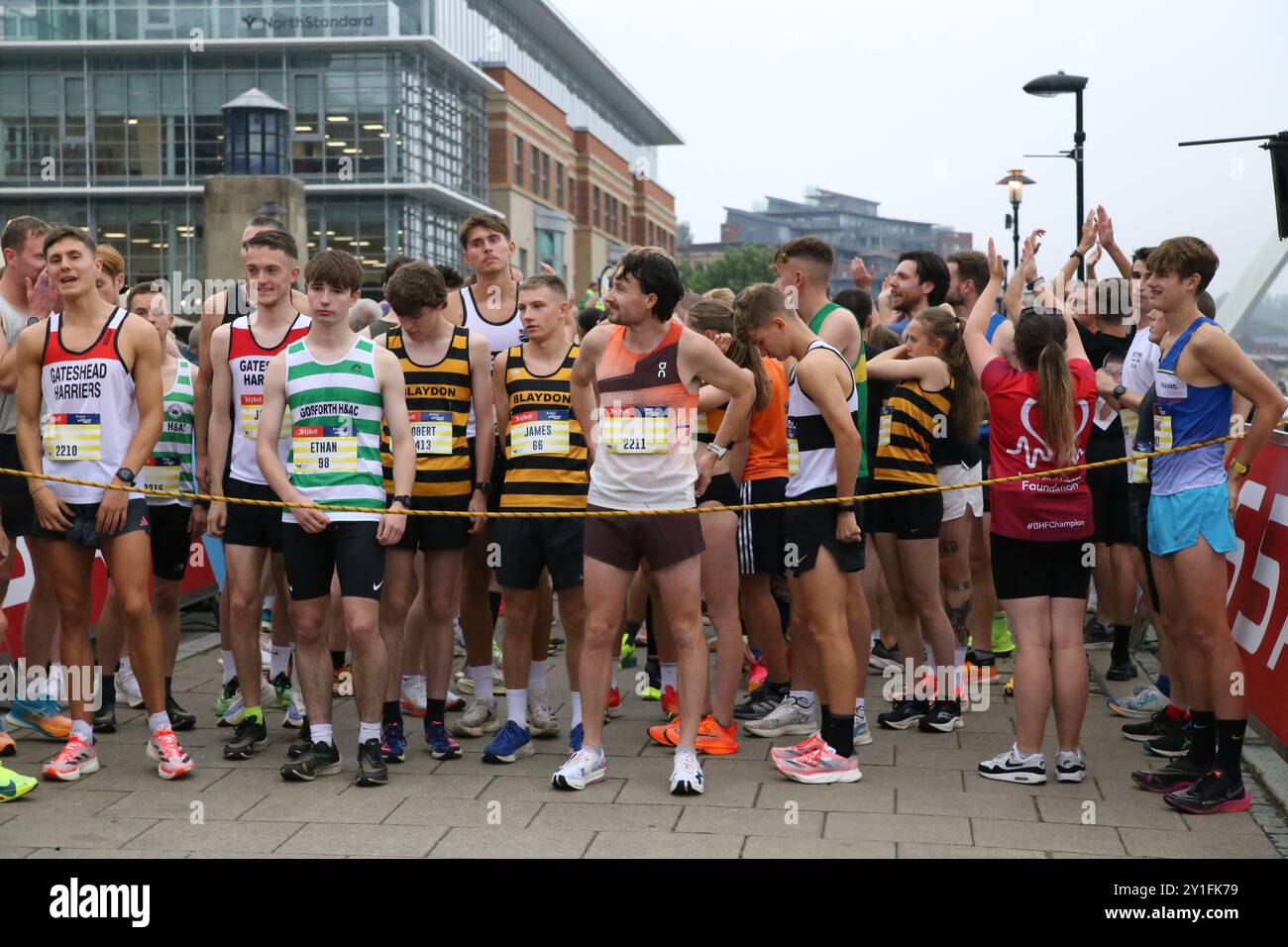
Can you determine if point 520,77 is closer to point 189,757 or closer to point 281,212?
point 281,212

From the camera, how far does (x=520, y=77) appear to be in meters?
58.8

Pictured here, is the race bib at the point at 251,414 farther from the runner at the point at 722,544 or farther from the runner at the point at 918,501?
the runner at the point at 918,501

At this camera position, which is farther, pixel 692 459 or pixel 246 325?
pixel 246 325

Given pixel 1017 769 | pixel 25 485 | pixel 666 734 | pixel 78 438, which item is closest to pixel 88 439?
pixel 78 438

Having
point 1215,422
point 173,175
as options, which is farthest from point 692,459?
point 173,175

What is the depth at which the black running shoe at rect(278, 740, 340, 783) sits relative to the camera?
5727 millimetres

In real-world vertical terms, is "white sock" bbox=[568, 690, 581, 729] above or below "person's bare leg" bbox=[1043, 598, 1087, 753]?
below

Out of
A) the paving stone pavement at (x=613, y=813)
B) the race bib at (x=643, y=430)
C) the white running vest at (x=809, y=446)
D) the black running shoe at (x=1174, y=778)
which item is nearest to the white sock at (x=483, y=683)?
the paving stone pavement at (x=613, y=813)

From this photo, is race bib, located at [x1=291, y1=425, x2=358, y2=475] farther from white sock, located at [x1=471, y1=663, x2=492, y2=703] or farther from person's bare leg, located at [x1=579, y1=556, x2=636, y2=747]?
white sock, located at [x1=471, y1=663, x2=492, y2=703]

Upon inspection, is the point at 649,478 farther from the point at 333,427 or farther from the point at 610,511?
the point at 333,427

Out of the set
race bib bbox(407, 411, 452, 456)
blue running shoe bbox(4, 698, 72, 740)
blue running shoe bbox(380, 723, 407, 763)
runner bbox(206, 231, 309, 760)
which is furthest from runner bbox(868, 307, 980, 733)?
blue running shoe bbox(4, 698, 72, 740)

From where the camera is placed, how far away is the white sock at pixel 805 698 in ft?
22.1

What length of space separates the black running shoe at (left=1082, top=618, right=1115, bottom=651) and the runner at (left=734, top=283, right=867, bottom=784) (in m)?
3.66

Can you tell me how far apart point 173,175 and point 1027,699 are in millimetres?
46959
